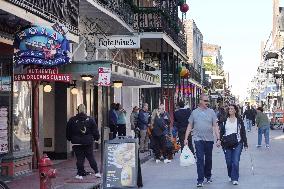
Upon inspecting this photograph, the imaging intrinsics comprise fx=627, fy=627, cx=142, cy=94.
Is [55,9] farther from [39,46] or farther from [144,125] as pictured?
[144,125]

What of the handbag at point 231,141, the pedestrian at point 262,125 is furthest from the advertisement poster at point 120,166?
the pedestrian at point 262,125

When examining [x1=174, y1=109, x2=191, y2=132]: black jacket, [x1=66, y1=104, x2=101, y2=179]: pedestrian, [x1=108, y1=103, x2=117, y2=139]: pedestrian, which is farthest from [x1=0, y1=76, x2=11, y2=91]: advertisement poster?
[x1=108, y1=103, x2=117, y2=139]: pedestrian

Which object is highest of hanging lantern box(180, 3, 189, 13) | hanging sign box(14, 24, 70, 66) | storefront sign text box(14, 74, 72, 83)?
hanging lantern box(180, 3, 189, 13)

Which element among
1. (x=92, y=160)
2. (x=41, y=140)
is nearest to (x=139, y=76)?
(x=41, y=140)

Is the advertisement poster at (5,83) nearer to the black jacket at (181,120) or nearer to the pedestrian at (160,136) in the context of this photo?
the pedestrian at (160,136)

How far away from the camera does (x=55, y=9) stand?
1535 centimetres

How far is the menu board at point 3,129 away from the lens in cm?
1355

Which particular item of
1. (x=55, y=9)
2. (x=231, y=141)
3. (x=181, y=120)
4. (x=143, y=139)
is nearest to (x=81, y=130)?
Result: (x=231, y=141)

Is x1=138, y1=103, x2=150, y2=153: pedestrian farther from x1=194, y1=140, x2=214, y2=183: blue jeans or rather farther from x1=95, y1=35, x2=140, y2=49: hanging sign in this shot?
x1=194, y1=140, x2=214, y2=183: blue jeans

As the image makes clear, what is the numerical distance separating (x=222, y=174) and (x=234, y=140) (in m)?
2.19

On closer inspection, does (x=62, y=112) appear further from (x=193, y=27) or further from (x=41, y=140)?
(x=193, y=27)

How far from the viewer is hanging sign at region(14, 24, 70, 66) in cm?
1263

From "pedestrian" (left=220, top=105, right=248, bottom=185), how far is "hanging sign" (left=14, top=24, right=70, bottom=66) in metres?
3.79

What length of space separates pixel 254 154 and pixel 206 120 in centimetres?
862
